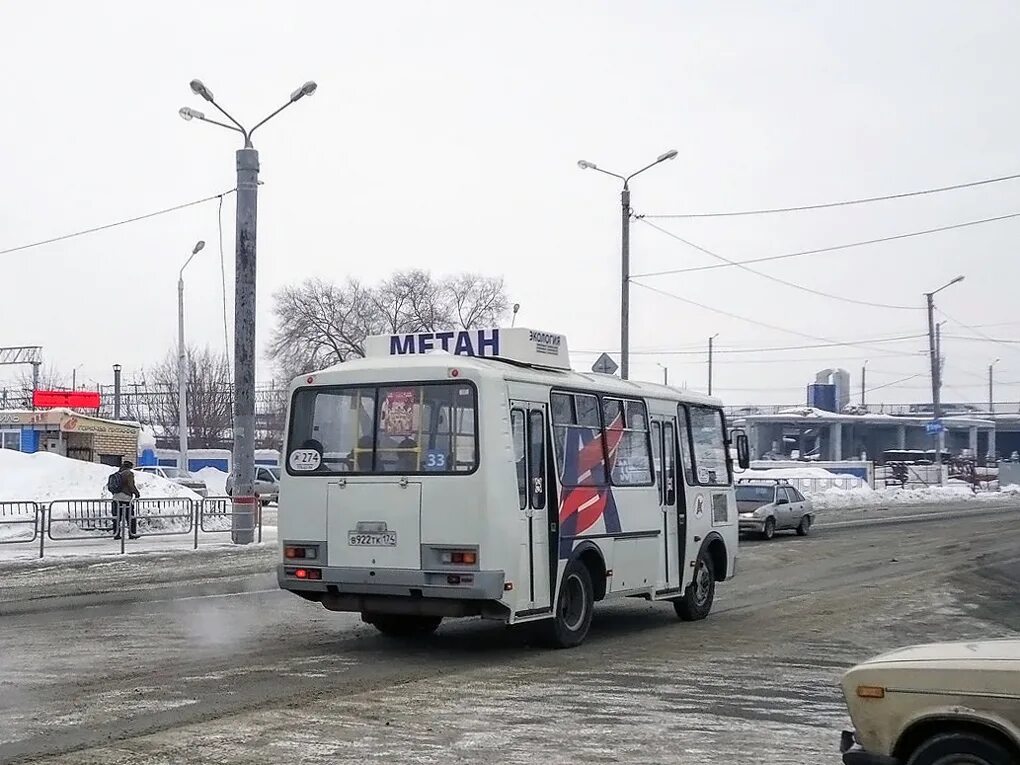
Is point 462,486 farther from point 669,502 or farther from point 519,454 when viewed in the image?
point 669,502

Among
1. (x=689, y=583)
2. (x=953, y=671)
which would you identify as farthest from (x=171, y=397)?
(x=953, y=671)

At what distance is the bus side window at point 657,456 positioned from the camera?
1430cm

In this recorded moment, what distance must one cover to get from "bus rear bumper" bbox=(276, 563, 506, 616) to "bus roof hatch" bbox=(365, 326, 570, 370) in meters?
2.31

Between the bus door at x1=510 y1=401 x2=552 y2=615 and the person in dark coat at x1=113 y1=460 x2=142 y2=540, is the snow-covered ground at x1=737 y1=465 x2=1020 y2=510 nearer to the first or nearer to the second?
the person in dark coat at x1=113 y1=460 x2=142 y2=540

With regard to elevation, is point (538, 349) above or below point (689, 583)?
above

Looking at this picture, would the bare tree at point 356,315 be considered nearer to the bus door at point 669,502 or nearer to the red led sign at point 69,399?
the red led sign at point 69,399

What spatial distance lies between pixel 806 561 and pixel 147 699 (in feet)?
58.3

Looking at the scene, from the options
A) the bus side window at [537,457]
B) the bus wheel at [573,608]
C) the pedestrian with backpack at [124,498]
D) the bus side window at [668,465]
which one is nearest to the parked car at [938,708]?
the bus side window at [537,457]

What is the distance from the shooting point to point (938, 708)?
575 centimetres

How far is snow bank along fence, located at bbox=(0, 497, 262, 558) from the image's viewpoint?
2384 centimetres

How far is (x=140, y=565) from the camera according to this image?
22.1 metres

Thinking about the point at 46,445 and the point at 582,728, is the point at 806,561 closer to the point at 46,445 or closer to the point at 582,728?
the point at 582,728

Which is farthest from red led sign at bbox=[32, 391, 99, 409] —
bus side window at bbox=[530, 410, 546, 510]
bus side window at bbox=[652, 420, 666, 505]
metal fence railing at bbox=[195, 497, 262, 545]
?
bus side window at bbox=[530, 410, 546, 510]

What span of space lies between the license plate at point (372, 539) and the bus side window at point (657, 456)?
3.77 metres
